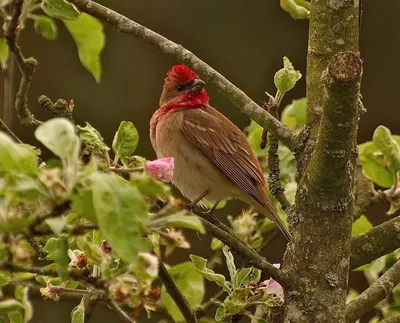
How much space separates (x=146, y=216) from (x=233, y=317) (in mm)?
827

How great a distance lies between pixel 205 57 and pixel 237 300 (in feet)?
17.5

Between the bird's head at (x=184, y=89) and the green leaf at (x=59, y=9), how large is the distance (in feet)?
7.49

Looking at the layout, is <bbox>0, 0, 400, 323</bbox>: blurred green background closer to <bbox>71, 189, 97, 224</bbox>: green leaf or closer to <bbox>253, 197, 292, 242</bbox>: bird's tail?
<bbox>253, 197, 292, 242</bbox>: bird's tail

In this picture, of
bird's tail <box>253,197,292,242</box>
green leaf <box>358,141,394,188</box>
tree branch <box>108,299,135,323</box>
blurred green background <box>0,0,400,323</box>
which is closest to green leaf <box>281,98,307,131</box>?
green leaf <box>358,141,394,188</box>

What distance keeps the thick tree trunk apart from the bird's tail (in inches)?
19.8

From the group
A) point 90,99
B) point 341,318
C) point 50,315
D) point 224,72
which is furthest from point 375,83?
point 341,318

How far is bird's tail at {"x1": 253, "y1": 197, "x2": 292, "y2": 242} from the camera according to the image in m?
2.66

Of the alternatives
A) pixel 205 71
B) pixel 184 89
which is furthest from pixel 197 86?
pixel 205 71

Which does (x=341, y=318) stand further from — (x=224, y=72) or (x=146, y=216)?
(x=224, y=72)

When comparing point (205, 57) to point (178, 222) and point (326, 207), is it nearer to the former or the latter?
point (326, 207)

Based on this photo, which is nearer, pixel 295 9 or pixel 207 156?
pixel 295 9

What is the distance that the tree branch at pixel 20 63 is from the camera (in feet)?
5.51

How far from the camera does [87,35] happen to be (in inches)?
71.8

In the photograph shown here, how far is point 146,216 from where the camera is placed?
129 cm
